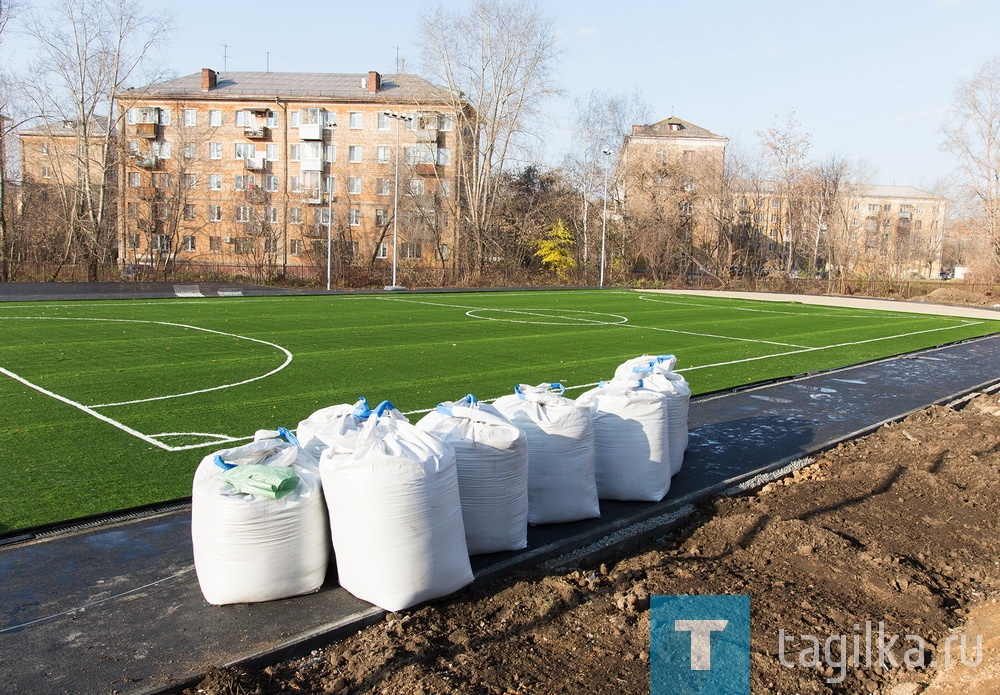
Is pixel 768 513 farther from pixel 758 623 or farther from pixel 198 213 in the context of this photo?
pixel 198 213

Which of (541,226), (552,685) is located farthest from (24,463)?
(541,226)

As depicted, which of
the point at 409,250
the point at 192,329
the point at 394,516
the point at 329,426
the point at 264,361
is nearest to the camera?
the point at 394,516

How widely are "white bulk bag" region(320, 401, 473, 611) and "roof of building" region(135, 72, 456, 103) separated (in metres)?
56.5

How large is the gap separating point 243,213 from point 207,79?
21363mm

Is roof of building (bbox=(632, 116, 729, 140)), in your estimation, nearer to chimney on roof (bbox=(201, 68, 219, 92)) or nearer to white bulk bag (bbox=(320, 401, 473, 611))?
chimney on roof (bbox=(201, 68, 219, 92))

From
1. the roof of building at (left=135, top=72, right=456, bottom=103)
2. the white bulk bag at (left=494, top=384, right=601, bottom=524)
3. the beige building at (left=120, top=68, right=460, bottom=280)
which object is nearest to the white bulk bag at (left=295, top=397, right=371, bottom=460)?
the white bulk bag at (left=494, top=384, right=601, bottom=524)

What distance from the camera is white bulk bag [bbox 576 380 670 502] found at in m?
5.88

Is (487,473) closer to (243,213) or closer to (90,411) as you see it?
(90,411)

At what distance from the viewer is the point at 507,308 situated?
26.3 m

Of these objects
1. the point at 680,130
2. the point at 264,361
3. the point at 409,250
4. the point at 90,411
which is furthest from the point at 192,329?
the point at 680,130

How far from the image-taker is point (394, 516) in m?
3.89

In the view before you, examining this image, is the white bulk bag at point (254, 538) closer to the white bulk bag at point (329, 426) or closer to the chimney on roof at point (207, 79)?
the white bulk bag at point (329, 426)

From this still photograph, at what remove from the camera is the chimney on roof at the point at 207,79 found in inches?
2377

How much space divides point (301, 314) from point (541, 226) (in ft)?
112
